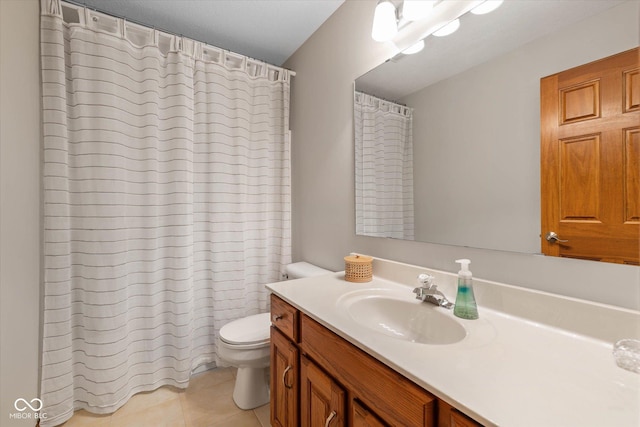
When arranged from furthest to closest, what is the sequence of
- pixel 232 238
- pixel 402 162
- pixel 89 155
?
pixel 232 238 < pixel 89 155 < pixel 402 162

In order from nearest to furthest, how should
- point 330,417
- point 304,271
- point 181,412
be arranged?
point 330,417 → point 181,412 → point 304,271

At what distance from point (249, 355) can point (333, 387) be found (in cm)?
82

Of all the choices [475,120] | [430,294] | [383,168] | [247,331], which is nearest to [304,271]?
[247,331]

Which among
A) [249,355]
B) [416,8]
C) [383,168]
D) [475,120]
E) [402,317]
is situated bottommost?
[249,355]

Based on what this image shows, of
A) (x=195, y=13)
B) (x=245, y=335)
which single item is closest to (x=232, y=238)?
(x=245, y=335)

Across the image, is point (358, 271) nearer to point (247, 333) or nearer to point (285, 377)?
point (285, 377)

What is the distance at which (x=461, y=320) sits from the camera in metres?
0.90

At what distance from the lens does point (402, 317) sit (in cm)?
109

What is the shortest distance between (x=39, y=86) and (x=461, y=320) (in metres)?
2.27

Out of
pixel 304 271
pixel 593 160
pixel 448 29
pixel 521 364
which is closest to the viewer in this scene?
pixel 521 364

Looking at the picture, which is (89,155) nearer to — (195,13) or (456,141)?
(195,13)

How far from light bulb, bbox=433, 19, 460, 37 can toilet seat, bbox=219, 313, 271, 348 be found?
1.74m

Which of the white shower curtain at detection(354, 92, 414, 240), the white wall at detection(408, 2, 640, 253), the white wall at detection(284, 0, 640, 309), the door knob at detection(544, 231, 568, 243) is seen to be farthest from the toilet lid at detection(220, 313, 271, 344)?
the door knob at detection(544, 231, 568, 243)

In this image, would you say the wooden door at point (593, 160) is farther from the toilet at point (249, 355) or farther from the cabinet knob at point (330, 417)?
the toilet at point (249, 355)
